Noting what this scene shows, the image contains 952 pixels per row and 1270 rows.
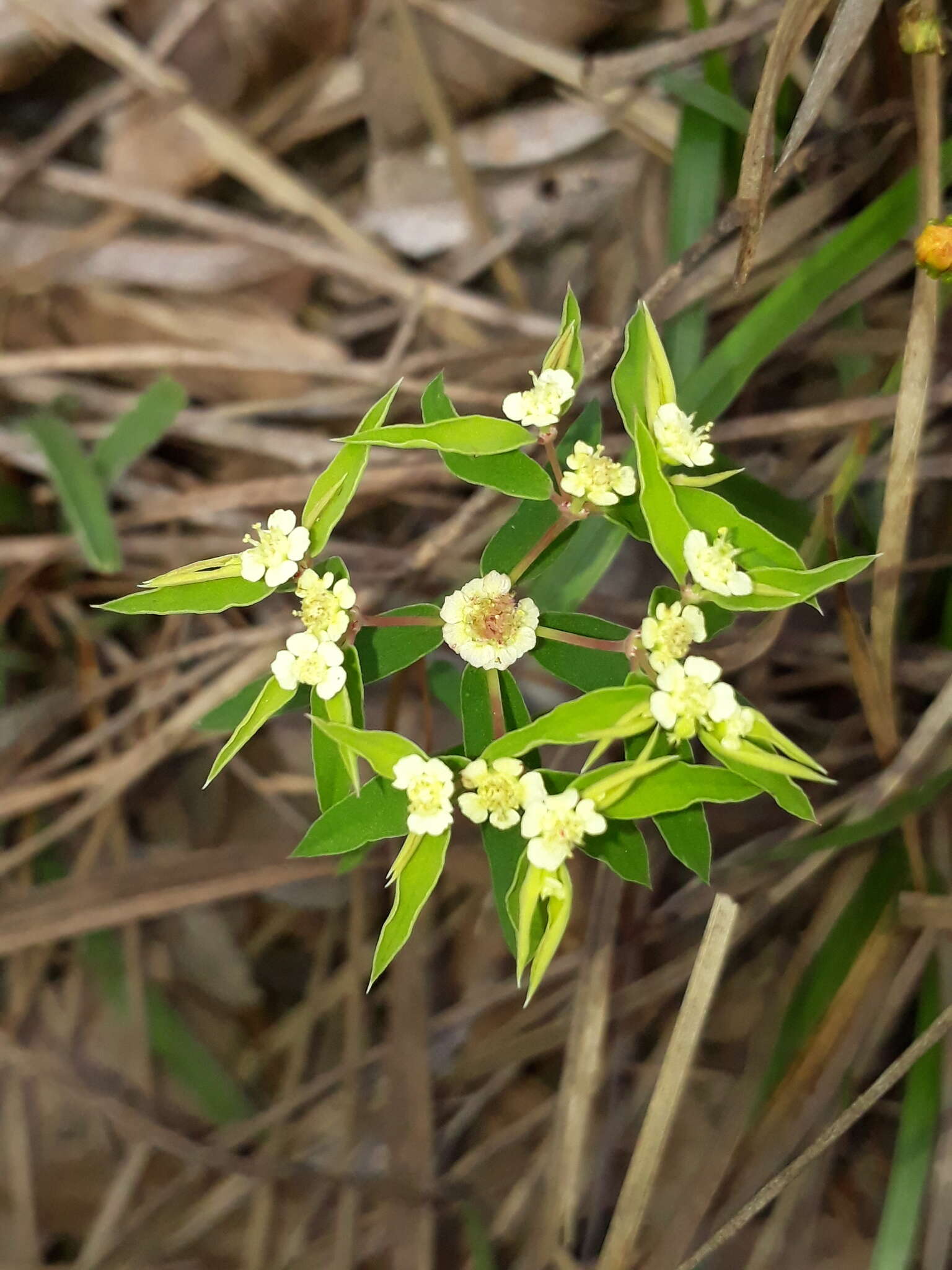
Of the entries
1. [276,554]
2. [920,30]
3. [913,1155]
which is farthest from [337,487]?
[913,1155]

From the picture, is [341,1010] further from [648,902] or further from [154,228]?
[154,228]

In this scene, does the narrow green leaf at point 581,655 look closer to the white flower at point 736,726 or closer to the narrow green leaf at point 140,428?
the white flower at point 736,726

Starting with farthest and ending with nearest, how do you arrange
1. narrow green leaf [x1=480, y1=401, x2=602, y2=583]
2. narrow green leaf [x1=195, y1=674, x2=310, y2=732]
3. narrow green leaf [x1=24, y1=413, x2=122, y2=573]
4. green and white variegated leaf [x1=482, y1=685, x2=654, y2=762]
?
narrow green leaf [x1=24, y1=413, x2=122, y2=573], narrow green leaf [x1=195, y1=674, x2=310, y2=732], narrow green leaf [x1=480, y1=401, x2=602, y2=583], green and white variegated leaf [x1=482, y1=685, x2=654, y2=762]

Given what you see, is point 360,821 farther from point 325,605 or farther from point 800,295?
point 800,295

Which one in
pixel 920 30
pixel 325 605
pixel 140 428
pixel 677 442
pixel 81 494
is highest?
pixel 920 30

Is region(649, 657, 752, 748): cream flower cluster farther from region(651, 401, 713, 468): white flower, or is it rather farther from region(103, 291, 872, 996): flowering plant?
region(651, 401, 713, 468): white flower

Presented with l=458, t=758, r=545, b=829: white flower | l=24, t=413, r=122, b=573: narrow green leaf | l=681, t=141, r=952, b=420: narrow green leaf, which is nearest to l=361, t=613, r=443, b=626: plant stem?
l=458, t=758, r=545, b=829: white flower
